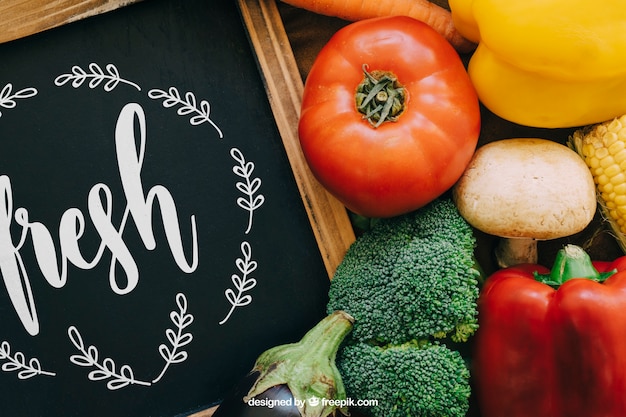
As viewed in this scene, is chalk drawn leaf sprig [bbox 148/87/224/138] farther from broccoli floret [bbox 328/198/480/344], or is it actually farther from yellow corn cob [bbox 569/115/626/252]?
yellow corn cob [bbox 569/115/626/252]

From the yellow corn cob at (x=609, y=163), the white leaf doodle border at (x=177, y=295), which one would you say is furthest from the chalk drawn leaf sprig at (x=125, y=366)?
the yellow corn cob at (x=609, y=163)

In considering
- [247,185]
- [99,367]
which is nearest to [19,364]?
[99,367]

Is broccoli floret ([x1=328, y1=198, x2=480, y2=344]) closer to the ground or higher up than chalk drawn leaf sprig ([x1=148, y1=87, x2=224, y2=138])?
closer to the ground

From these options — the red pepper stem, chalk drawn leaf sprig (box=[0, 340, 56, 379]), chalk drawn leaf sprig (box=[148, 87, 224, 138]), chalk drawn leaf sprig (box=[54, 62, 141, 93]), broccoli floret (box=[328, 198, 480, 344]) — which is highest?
chalk drawn leaf sprig (box=[54, 62, 141, 93])

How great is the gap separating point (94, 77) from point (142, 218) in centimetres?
28

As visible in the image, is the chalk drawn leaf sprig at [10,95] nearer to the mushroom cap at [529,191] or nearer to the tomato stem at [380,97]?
the tomato stem at [380,97]

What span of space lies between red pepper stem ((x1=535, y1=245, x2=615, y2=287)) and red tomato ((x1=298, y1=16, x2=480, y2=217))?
25 cm

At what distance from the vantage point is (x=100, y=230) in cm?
114

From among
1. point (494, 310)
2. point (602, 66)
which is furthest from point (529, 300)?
point (602, 66)

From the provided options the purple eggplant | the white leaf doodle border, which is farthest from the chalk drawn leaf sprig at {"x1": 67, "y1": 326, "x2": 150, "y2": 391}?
the purple eggplant

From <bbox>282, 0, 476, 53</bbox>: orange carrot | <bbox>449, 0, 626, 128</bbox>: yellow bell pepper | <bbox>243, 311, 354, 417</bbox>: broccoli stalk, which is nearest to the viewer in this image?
<bbox>449, 0, 626, 128</bbox>: yellow bell pepper

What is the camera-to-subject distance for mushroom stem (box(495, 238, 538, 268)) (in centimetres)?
118

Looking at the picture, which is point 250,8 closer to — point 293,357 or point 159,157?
point 159,157

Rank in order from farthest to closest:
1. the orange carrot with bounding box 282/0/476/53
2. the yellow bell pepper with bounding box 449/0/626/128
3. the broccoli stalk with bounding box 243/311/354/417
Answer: the orange carrot with bounding box 282/0/476/53, the broccoli stalk with bounding box 243/311/354/417, the yellow bell pepper with bounding box 449/0/626/128
